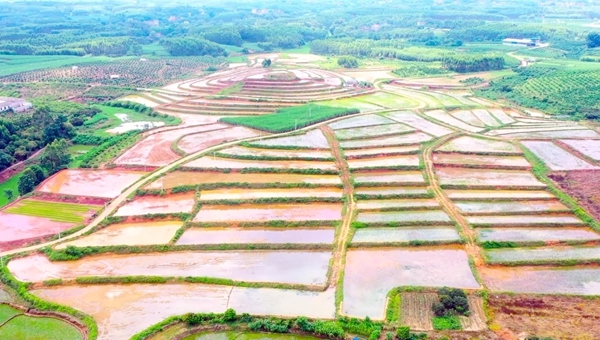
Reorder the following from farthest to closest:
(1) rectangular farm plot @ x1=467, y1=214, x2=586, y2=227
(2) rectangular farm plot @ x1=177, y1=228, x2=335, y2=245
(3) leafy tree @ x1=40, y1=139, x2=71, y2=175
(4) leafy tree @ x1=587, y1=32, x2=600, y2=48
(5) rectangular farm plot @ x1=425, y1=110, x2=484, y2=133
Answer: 1. (4) leafy tree @ x1=587, y1=32, x2=600, y2=48
2. (5) rectangular farm plot @ x1=425, y1=110, x2=484, y2=133
3. (3) leafy tree @ x1=40, y1=139, x2=71, y2=175
4. (1) rectangular farm plot @ x1=467, y1=214, x2=586, y2=227
5. (2) rectangular farm plot @ x1=177, y1=228, x2=335, y2=245

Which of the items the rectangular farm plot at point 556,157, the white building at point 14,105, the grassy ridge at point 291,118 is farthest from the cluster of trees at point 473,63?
the white building at point 14,105

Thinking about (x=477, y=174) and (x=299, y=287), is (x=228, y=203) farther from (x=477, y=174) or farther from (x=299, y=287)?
(x=477, y=174)

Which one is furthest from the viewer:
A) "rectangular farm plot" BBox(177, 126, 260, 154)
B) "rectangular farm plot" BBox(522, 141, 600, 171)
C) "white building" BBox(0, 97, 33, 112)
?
"white building" BBox(0, 97, 33, 112)

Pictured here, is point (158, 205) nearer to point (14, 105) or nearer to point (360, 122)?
point (360, 122)

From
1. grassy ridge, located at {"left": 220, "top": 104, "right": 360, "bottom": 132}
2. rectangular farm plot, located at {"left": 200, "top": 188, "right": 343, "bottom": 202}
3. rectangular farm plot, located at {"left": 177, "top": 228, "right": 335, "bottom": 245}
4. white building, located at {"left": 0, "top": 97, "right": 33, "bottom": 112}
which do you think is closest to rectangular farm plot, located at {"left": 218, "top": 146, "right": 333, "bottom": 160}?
rectangular farm plot, located at {"left": 200, "top": 188, "right": 343, "bottom": 202}

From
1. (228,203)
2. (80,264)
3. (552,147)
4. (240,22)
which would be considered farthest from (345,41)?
(80,264)

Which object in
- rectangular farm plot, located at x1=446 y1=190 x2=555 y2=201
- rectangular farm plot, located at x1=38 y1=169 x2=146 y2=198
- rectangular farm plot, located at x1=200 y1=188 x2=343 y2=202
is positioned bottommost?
rectangular farm plot, located at x1=446 y1=190 x2=555 y2=201

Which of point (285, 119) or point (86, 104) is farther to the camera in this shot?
point (86, 104)

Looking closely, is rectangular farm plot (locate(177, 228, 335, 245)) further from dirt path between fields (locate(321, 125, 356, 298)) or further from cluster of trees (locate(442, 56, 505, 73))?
cluster of trees (locate(442, 56, 505, 73))
